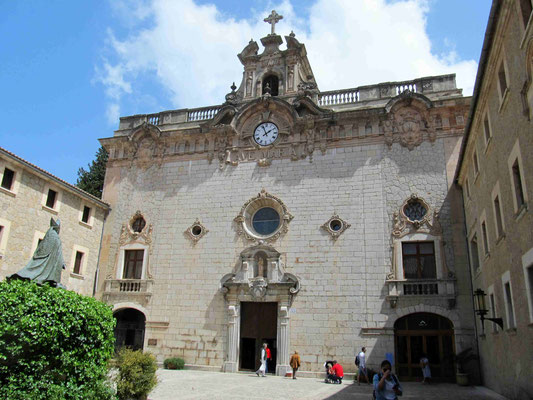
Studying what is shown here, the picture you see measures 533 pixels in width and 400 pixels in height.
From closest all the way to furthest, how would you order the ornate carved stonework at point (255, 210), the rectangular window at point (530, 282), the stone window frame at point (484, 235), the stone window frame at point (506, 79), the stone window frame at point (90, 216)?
the rectangular window at point (530, 282)
the stone window frame at point (506, 79)
the stone window frame at point (484, 235)
the ornate carved stonework at point (255, 210)
the stone window frame at point (90, 216)

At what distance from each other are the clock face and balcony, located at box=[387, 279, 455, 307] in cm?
921

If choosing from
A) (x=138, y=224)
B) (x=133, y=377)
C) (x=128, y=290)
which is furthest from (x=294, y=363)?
(x=138, y=224)

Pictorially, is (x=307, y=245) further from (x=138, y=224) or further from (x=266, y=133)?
(x=138, y=224)

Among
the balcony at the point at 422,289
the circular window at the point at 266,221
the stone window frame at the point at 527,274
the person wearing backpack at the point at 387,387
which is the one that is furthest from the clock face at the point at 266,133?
the person wearing backpack at the point at 387,387

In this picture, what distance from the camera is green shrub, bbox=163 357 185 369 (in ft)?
68.1

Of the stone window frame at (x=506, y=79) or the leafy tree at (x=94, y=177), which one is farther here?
the leafy tree at (x=94, y=177)

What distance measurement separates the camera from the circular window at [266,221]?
22.3 metres

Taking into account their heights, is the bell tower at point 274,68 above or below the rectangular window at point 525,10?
above

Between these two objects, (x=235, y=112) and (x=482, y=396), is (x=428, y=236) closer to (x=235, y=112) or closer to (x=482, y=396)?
(x=482, y=396)

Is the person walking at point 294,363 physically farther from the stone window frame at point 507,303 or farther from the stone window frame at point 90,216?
the stone window frame at point 90,216

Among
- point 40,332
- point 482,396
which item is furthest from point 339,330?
point 40,332

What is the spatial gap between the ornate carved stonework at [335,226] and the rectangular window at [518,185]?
1042 cm

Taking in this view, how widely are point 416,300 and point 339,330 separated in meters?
3.44

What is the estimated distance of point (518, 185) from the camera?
426 inches
